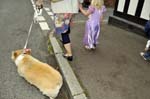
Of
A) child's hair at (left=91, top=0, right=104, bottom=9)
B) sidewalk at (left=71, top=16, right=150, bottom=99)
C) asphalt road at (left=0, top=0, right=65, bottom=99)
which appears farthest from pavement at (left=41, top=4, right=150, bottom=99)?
child's hair at (left=91, top=0, right=104, bottom=9)

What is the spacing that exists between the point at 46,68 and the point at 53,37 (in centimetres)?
193

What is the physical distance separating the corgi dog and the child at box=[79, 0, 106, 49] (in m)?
1.47

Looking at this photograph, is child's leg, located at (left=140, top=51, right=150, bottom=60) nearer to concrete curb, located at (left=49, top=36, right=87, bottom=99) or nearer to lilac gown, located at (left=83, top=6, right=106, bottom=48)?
lilac gown, located at (left=83, top=6, right=106, bottom=48)

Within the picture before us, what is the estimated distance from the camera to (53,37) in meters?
5.53

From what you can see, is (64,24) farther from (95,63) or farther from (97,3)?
(95,63)

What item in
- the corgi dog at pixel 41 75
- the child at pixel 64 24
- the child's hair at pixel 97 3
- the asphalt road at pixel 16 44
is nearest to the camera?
the corgi dog at pixel 41 75

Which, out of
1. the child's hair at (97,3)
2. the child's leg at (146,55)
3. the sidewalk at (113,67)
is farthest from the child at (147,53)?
the child's hair at (97,3)

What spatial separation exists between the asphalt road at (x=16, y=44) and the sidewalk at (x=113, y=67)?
588mm

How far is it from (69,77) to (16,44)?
1.86 m

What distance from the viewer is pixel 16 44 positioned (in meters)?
5.23

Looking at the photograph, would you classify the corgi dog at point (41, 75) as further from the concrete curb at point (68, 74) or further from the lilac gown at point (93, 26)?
the lilac gown at point (93, 26)

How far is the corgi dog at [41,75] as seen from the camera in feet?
11.5

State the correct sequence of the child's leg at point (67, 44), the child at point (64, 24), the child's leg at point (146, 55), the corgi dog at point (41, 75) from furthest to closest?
the child's leg at point (146, 55) → the child's leg at point (67, 44) → the child at point (64, 24) → the corgi dog at point (41, 75)

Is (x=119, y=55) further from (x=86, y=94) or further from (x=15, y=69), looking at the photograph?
(x=15, y=69)
